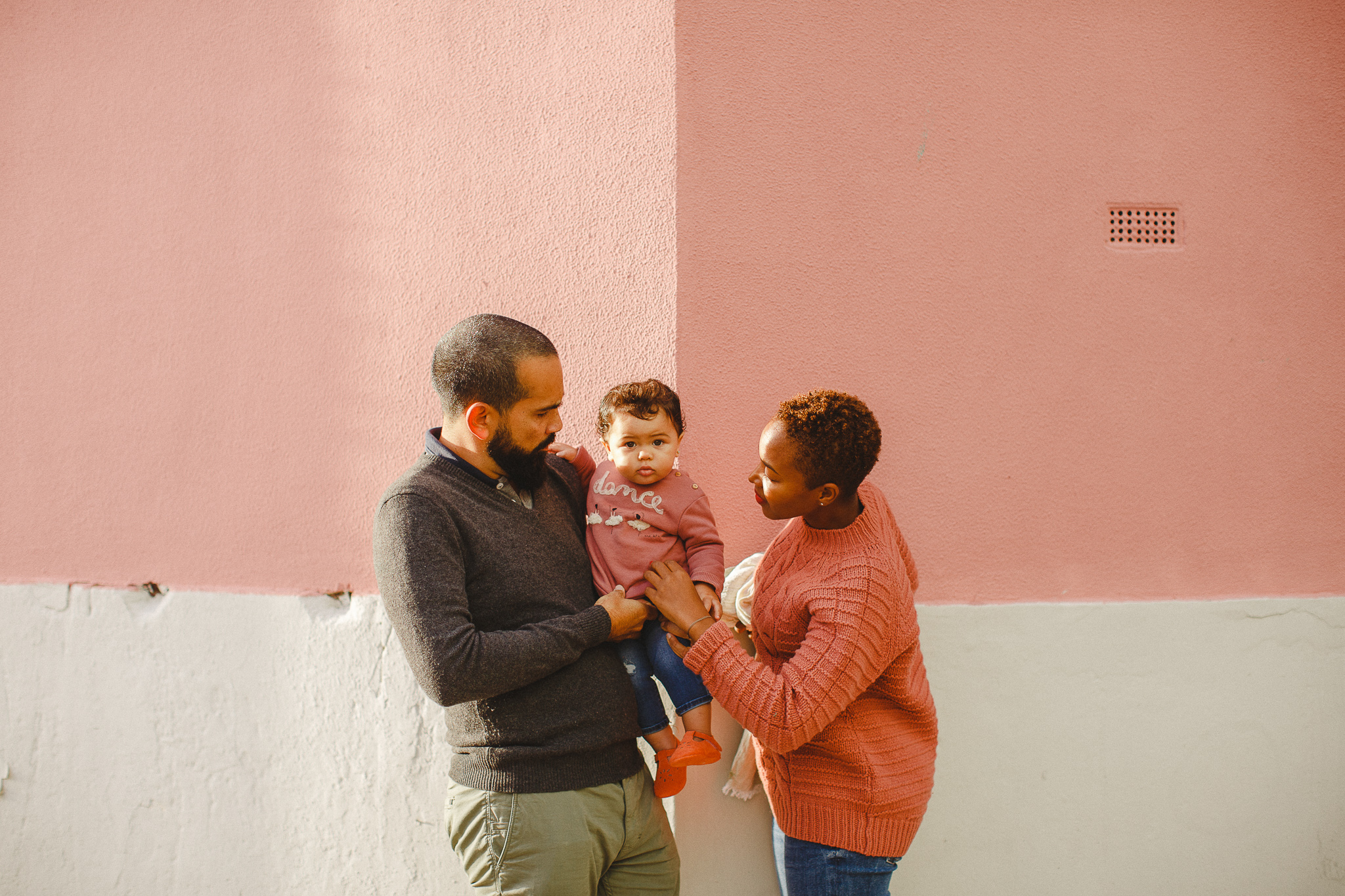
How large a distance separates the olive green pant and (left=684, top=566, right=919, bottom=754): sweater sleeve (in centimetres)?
41

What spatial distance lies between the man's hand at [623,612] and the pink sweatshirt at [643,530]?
60 mm

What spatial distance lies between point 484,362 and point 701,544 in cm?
78

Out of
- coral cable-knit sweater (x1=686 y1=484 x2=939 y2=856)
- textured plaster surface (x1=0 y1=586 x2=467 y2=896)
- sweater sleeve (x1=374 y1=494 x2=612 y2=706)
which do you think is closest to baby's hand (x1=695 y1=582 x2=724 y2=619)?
coral cable-knit sweater (x1=686 y1=484 x2=939 y2=856)

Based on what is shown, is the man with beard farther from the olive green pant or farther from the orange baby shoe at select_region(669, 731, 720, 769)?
the orange baby shoe at select_region(669, 731, 720, 769)

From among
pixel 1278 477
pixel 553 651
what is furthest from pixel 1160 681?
pixel 553 651

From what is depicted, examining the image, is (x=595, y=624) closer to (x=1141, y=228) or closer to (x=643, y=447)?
(x=643, y=447)

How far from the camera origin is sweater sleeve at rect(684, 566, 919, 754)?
5.63ft

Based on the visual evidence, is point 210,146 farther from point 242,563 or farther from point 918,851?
point 918,851

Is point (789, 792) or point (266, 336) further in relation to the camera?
point (266, 336)

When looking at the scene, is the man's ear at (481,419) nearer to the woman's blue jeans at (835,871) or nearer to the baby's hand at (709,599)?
the baby's hand at (709,599)

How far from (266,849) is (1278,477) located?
387 cm

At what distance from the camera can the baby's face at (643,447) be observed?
2.15 meters

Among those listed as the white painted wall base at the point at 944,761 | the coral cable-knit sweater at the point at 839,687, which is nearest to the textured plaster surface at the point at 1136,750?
the white painted wall base at the point at 944,761

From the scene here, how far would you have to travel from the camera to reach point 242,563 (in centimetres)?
295
